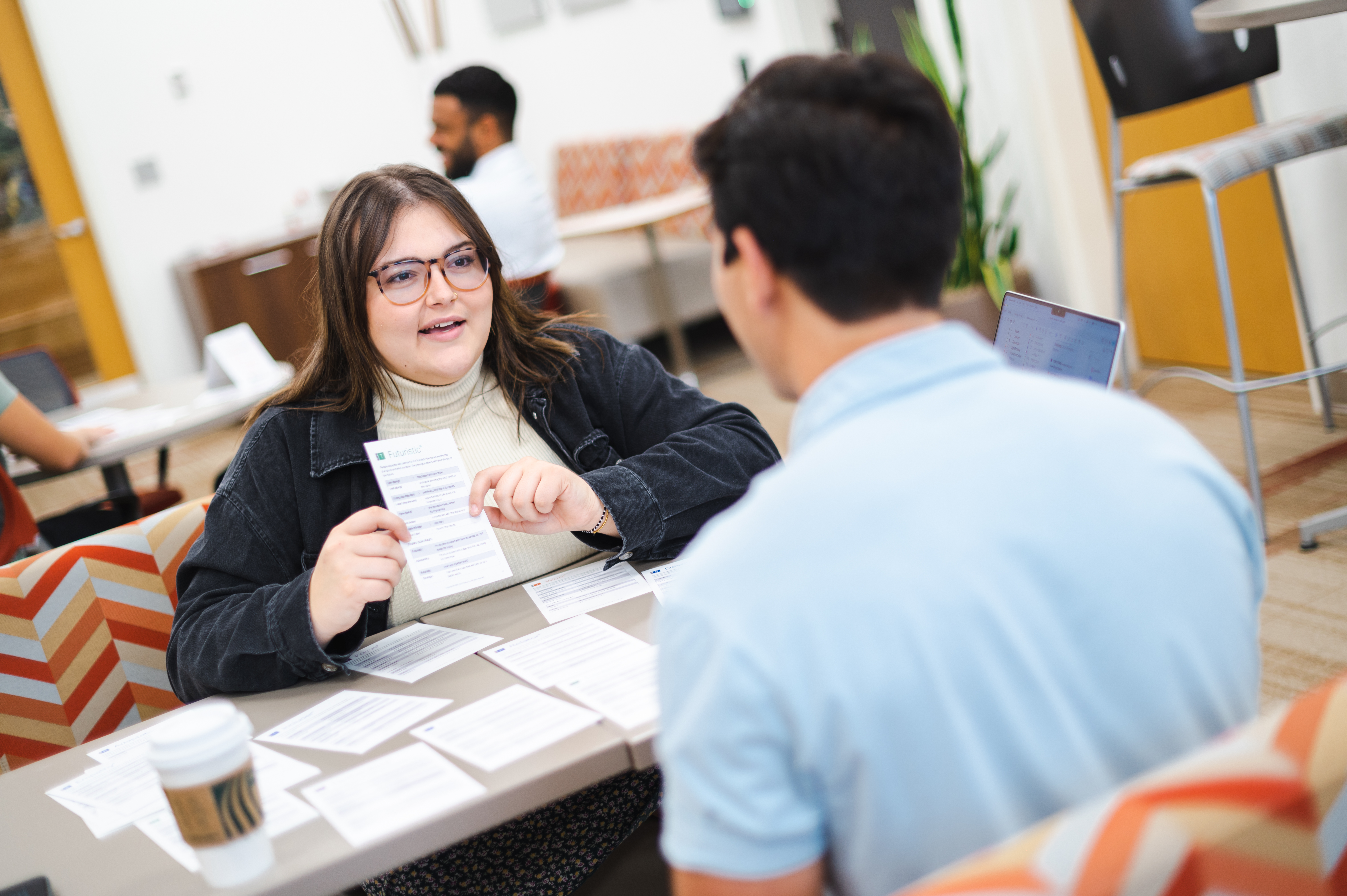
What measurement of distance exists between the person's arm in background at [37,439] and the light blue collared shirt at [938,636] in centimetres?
262

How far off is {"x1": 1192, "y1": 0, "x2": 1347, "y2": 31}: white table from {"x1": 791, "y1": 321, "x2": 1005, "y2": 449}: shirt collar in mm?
1502

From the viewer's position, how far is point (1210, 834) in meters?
0.53

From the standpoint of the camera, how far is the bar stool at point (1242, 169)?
2377 mm

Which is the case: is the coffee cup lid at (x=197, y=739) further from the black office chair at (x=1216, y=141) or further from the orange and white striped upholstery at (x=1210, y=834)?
the black office chair at (x=1216, y=141)

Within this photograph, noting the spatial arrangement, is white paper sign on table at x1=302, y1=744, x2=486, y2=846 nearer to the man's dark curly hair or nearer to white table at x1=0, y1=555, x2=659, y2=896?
white table at x1=0, y1=555, x2=659, y2=896

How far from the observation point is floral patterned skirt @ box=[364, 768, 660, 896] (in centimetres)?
137

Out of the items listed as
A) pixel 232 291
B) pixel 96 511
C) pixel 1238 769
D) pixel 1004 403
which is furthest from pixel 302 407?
pixel 232 291

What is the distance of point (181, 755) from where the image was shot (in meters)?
0.85

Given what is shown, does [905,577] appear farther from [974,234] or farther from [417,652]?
[974,234]

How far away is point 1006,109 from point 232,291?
490cm

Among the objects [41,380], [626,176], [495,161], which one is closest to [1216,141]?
[495,161]

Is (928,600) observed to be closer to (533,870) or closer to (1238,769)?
(1238,769)

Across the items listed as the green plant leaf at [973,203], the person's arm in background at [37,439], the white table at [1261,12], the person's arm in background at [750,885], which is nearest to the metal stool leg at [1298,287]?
the white table at [1261,12]

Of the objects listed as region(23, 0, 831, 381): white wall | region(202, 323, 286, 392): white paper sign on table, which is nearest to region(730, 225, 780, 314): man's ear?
region(202, 323, 286, 392): white paper sign on table
